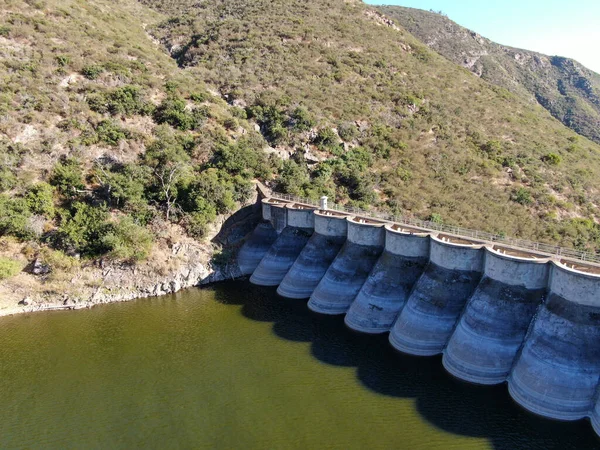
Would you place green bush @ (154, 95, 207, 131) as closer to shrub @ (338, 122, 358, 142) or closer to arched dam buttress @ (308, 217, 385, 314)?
shrub @ (338, 122, 358, 142)

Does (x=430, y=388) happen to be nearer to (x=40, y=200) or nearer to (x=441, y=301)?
(x=441, y=301)

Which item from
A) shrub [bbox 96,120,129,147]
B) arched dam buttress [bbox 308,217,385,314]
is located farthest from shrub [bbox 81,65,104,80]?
arched dam buttress [bbox 308,217,385,314]

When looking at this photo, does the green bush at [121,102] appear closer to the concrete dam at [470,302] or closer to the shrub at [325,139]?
the shrub at [325,139]

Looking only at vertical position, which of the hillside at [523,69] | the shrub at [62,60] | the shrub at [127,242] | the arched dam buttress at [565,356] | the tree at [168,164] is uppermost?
the hillside at [523,69]

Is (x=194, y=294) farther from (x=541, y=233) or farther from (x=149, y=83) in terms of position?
(x=541, y=233)

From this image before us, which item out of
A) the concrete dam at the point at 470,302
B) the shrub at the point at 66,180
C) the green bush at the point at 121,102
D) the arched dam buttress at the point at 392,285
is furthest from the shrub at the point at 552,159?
the shrub at the point at 66,180

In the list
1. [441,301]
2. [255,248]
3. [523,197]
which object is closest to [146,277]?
[255,248]

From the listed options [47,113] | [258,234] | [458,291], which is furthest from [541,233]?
[47,113]
